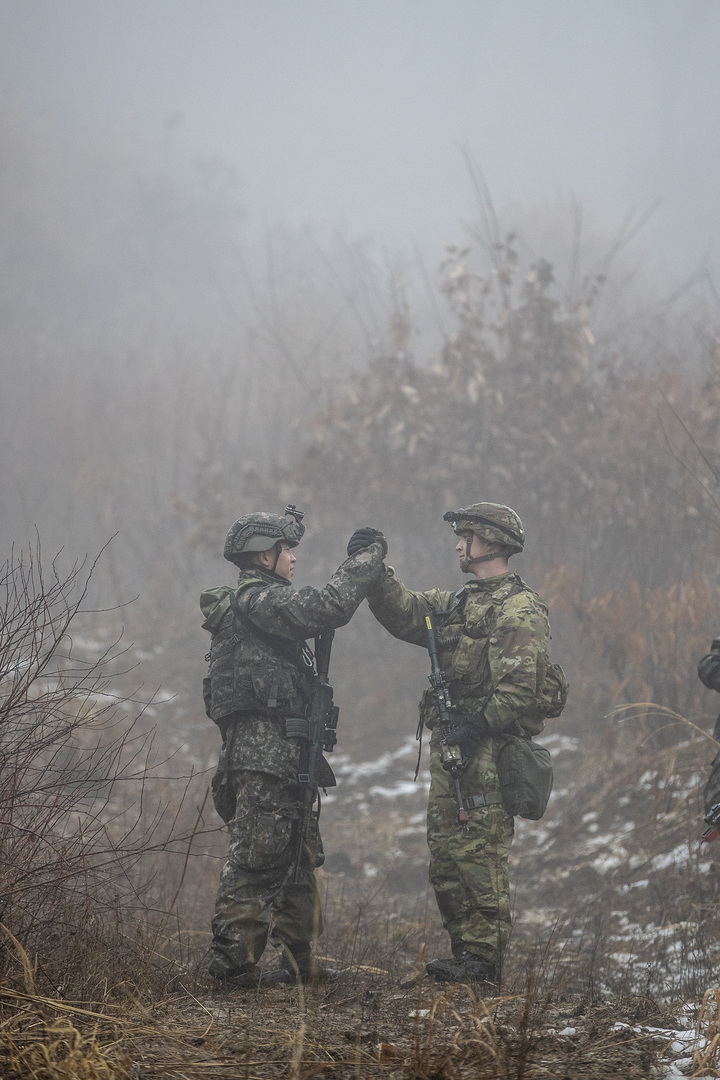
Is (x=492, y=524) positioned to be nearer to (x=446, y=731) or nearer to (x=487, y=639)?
(x=487, y=639)

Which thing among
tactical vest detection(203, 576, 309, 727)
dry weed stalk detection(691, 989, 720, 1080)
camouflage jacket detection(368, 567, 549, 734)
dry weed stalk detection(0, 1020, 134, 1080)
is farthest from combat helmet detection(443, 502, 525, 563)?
dry weed stalk detection(0, 1020, 134, 1080)

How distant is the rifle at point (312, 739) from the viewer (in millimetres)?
4141

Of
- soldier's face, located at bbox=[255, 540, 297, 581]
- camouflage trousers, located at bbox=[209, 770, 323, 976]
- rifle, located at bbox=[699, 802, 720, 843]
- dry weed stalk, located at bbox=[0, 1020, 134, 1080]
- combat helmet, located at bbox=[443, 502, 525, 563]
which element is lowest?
dry weed stalk, located at bbox=[0, 1020, 134, 1080]

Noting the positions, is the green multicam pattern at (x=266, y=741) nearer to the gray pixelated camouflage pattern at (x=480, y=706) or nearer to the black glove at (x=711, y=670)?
the gray pixelated camouflage pattern at (x=480, y=706)

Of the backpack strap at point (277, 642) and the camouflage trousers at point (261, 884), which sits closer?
the camouflage trousers at point (261, 884)

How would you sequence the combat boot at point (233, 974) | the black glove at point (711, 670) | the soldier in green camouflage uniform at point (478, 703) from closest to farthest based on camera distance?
1. the combat boot at point (233, 974)
2. the soldier in green camouflage uniform at point (478, 703)
3. the black glove at point (711, 670)

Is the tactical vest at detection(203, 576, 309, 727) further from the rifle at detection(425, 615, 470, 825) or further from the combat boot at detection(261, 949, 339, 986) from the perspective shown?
the combat boot at detection(261, 949, 339, 986)

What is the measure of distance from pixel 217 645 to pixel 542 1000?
2180 mm

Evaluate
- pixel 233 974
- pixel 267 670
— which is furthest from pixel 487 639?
pixel 233 974

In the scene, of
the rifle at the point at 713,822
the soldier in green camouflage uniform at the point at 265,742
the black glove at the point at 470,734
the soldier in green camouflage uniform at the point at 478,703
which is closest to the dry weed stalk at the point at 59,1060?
the soldier in green camouflage uniform at the point at 265,742

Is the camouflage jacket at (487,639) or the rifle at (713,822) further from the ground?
the camouflage jacket at (487,639)

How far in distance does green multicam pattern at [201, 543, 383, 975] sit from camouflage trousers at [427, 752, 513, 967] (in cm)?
61

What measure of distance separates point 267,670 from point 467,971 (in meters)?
1.65

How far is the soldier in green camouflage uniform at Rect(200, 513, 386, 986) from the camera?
3971 millimetres
